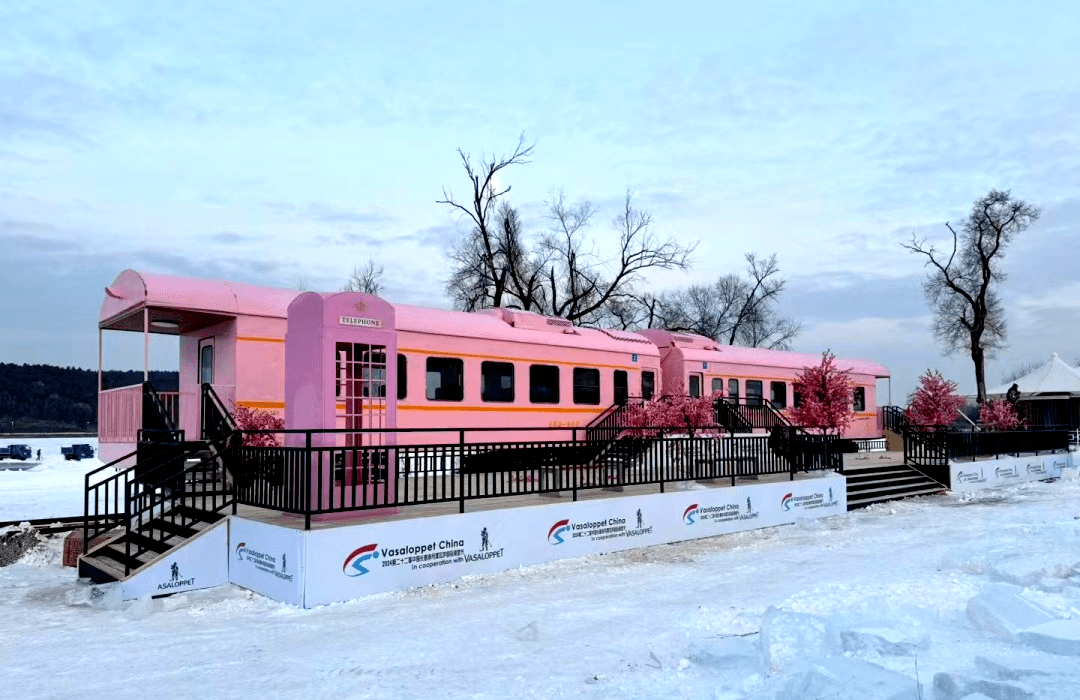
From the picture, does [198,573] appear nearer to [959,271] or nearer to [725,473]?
[725,473]

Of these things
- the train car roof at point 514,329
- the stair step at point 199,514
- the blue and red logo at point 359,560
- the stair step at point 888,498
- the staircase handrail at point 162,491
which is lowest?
the stair step at point 888,498

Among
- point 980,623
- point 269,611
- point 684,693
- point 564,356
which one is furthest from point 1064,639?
point 564,356

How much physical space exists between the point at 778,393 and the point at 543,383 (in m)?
10.9

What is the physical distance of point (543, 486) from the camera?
499 inches

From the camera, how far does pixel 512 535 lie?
1124cm

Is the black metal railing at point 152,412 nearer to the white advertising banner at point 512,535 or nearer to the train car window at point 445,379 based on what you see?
the white advertising banner at point 512,535

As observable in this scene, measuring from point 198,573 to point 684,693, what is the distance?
21.7ft

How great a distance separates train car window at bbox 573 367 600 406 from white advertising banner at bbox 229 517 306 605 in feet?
34.1

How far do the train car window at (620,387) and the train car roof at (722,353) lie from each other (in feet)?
10.6

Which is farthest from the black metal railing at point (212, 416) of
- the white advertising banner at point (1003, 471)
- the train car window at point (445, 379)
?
the white advertising banner at point (1003, 471)

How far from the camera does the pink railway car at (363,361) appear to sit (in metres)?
11.5

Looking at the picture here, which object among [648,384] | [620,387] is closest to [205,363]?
[620,387]

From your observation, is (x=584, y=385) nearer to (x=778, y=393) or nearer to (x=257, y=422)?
(x=257, y=422)

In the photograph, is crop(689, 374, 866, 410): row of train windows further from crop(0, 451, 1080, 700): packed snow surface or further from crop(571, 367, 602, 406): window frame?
crop(0, 451, 1080, 700): packed snow surface
